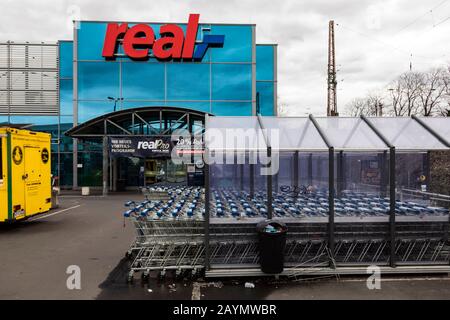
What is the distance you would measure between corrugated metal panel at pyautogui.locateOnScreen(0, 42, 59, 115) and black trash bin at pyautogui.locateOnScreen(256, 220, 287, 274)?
2367 centimetres

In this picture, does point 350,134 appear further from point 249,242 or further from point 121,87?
point 121,87

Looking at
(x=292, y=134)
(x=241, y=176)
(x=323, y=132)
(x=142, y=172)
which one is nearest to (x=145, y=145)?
(x=142, y=172)

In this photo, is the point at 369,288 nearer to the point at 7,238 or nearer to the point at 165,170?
the point at 7,238

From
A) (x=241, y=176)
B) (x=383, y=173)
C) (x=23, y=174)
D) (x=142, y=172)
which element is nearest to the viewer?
(x=241, y=176)

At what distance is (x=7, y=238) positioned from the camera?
9148 mm

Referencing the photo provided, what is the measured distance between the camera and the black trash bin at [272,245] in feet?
18.3

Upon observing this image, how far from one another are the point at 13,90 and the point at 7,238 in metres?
20.4

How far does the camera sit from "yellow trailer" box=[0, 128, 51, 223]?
376 inches

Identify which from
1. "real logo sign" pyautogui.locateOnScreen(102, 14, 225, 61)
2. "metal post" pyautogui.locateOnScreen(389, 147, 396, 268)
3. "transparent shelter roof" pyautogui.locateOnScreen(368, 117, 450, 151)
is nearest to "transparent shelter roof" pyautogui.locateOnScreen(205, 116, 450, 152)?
"transparent shelter roof" pyautogui.locateOnScreen(368, 117, 450, 151)

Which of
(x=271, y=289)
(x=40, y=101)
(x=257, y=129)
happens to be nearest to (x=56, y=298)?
(x=271, y=289)

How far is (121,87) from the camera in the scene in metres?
24.0

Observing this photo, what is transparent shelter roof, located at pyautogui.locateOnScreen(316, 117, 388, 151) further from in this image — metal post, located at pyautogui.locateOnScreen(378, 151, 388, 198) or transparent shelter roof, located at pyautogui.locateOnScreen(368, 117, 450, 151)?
metal post, located at pyautogui.locateOnScreen(378, 151, 388, 198)

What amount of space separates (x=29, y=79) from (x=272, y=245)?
86.6 feet

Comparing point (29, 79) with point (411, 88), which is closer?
point (29, 79)
